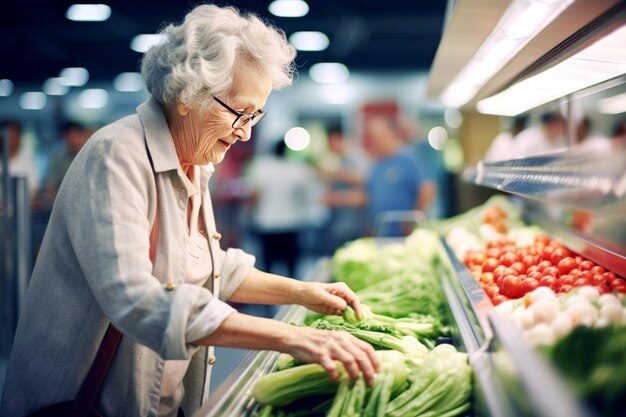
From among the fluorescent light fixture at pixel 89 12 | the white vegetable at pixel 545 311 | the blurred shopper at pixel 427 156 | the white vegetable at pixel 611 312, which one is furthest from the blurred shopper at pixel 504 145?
the blurred shopper at pixel 427 156

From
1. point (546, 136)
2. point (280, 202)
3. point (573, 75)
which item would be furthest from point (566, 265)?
point (280, 202)

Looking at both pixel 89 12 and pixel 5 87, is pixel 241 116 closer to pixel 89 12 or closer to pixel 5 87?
pixel 89 12

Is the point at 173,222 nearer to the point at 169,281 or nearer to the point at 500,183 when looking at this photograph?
the point at 169,281

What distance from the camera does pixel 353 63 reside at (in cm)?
1505

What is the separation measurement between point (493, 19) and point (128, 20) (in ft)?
30.8

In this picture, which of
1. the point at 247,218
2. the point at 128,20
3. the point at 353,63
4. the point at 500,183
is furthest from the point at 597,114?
the point at 500,183

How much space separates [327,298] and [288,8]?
7.89m

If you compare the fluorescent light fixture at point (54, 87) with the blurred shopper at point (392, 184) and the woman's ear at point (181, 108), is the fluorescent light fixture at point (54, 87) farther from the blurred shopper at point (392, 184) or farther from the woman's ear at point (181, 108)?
the woman's ear at point (181, 108)

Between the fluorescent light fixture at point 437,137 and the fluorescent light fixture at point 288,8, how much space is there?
704cm

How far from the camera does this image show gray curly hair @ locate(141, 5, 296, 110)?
1.82m

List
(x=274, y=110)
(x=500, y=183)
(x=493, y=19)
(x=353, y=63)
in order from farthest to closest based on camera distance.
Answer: (x=274, y=110), (x=353, y=63), (x=500, y=183), (x=493, y=19)

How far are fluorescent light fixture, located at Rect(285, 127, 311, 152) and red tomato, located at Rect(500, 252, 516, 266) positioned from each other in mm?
14042

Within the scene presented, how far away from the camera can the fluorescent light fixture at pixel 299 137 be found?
669 inches

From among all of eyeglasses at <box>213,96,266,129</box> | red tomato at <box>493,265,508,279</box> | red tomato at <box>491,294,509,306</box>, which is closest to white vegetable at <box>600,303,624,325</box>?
red tomato at <box>491,294,509,306</box>
